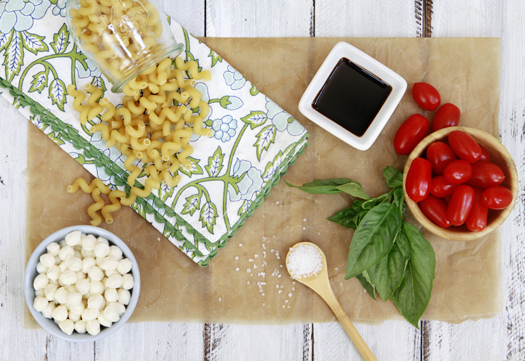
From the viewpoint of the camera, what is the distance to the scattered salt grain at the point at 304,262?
0.99 metres

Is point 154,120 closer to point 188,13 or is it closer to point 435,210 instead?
point 188,13

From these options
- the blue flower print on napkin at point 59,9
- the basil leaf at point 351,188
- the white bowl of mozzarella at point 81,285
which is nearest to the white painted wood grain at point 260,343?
the white bowl of mozzarella at point 81,285

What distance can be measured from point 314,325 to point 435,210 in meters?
0.41

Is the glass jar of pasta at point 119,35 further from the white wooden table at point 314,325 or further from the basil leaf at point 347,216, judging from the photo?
the basil leaf at point 347,216

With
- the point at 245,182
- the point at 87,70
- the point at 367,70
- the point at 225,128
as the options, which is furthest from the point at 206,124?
the point at 367,70

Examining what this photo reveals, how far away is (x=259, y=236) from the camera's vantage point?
102 cm

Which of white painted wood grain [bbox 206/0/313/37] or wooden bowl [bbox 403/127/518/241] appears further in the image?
white painted wood grain [bbox 206/0/313/37]

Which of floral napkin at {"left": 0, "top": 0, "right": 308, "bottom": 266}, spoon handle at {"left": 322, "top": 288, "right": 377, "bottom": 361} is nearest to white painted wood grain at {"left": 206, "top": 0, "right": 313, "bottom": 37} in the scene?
floral napkin at {"left": 0, "top": 0, "right": 308, "bottom": 266}

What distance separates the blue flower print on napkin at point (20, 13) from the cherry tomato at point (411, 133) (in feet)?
2.81

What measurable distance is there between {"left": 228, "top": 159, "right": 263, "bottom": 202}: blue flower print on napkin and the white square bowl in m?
0.18

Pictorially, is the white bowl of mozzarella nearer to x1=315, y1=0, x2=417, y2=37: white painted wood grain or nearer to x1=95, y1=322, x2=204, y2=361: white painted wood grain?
x1=95, y1=322, x2=204, y2=361: white painted wood grain

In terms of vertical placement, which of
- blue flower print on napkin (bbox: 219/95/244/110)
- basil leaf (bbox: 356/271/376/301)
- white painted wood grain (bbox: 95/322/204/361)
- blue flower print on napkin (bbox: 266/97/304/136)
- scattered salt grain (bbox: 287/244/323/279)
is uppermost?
blue flower print on napkin (bbox: 219/95/244/110)

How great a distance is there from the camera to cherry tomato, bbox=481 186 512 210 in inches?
33.4

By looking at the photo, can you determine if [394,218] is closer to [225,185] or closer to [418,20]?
[225,185]
